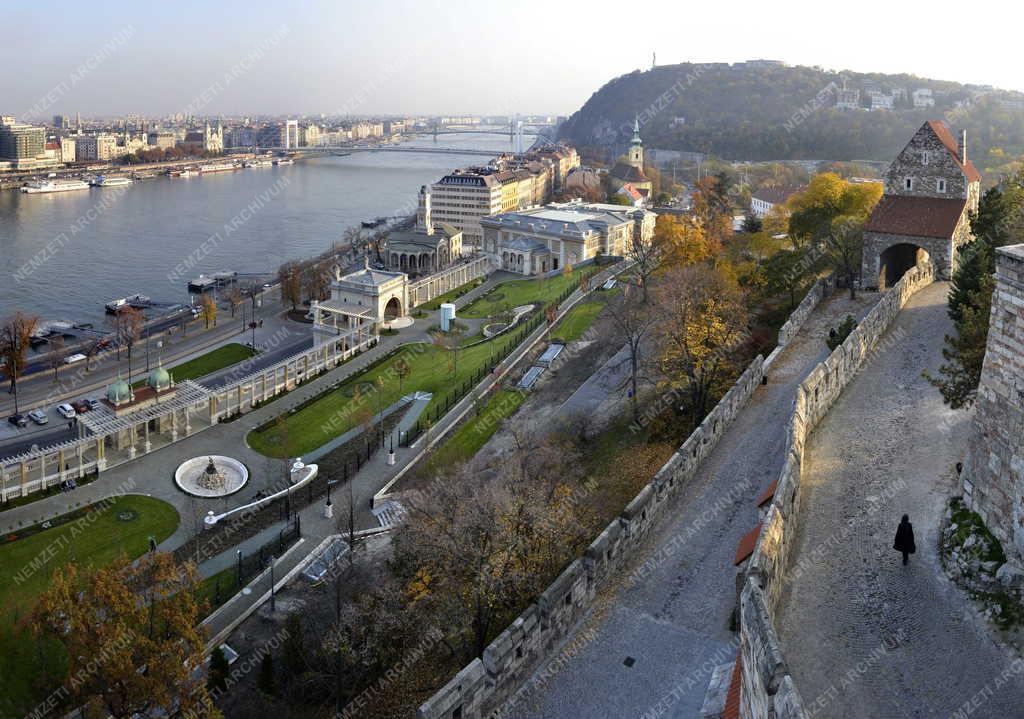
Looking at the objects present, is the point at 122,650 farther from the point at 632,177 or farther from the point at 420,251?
the point at 632,177

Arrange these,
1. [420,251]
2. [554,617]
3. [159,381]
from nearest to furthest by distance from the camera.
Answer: [554,617], [159,381], [420,251]

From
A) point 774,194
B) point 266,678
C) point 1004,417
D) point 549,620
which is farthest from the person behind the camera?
point 774,194

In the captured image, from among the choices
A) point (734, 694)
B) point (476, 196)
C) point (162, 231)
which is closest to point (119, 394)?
point (734, 694)

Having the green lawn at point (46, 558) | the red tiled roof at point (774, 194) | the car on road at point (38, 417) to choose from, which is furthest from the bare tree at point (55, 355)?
the red tiled roof at point (774, 194)

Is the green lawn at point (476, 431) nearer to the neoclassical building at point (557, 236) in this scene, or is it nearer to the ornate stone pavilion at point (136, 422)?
the ornate stone pavilion at point (136, 422)

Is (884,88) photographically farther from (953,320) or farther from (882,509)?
(882,509)

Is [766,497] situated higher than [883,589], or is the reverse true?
[766,497]

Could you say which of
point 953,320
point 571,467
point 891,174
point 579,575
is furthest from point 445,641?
point 891,174
